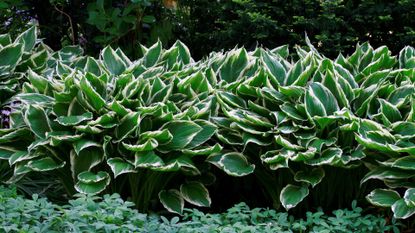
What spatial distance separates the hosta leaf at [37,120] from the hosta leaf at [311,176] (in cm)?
139

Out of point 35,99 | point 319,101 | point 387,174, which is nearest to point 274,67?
point 319,101

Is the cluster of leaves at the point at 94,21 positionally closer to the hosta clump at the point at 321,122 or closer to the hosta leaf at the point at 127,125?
the hosta clump at the point at 321,122

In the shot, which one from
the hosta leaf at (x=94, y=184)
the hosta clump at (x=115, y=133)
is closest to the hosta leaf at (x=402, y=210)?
the hosta clump at (x=115, y=133)

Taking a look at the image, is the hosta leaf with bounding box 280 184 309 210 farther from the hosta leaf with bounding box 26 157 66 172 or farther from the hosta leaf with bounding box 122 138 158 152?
the hosta leaf with bounding box 26 157 66 172

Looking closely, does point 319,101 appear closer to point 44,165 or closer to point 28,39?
point 44,165

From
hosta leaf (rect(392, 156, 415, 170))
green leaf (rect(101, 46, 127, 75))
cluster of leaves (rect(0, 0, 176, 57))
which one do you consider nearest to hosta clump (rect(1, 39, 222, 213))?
green leaf (rect(101, 46, 127, 75))

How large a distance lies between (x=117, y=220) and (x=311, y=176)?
50.2 inches

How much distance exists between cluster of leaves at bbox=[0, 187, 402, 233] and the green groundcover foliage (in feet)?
0.80

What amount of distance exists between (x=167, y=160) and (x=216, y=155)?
0.89ft

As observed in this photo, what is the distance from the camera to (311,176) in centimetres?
376

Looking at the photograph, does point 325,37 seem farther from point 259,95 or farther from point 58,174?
point 58,174

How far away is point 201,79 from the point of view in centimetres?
414

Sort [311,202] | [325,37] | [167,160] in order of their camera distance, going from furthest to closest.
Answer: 1. [325,37]
2. [311,202]
3. [167,160]

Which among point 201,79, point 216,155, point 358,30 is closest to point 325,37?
point 358,30
